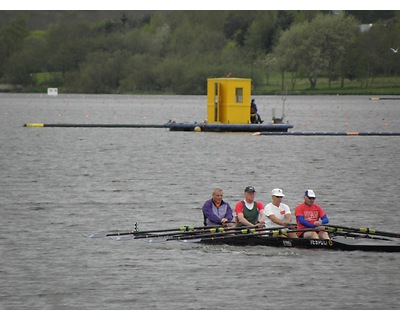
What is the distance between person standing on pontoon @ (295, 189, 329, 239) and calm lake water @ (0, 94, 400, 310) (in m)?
0.49

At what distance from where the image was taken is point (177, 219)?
35031mm

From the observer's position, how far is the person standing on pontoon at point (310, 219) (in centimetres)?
2786

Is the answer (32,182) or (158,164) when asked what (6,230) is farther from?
(158,164)

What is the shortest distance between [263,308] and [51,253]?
→ 8.26 metres

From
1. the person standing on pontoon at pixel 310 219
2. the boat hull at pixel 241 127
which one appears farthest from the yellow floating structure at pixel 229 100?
the person standing on pontoon at pixel 310 219

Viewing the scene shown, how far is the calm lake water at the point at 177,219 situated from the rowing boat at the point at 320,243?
194 mm

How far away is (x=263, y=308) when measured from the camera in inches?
883

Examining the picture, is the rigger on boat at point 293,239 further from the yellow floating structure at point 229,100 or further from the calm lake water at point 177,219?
the yellow floating structure at point 229,100

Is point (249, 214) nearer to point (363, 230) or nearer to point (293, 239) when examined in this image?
point (293, 239)

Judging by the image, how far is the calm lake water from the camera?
23.8 m

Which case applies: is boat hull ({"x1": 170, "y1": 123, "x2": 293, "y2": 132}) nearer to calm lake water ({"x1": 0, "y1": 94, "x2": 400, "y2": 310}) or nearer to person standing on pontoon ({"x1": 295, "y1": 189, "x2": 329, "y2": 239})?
calm lake water ({"x1": 0, "y1": 94, "x2": 400, "y2": 310})

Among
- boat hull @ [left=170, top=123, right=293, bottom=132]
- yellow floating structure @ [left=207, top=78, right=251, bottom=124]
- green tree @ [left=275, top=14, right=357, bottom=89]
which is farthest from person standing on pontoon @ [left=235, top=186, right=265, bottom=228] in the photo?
green tree @ [left=275, top=14, right=357, bottom=89]

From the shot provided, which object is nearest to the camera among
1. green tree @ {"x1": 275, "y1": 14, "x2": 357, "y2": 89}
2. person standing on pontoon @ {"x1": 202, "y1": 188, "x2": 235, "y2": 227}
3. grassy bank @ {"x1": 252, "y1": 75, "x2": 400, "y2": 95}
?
person standing on pontoon @ {"x1": 202, "y1": 188, "x2": 235, "y2": 227}

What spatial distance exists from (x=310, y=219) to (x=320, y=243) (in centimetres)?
70
